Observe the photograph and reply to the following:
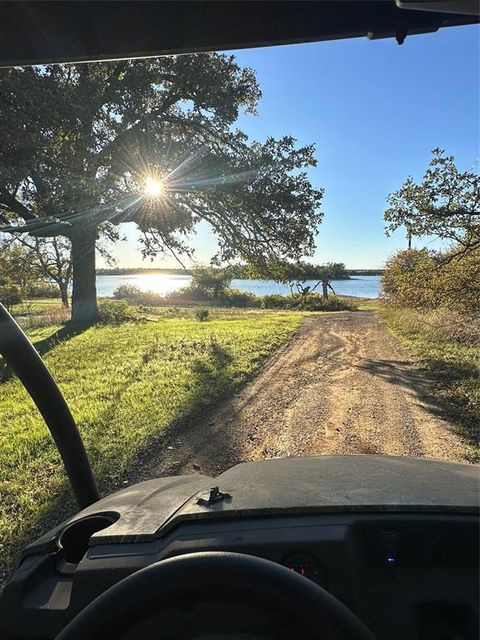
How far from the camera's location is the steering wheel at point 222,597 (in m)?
0.94

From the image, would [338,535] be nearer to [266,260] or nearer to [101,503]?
[101,503]

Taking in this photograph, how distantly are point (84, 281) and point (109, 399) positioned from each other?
1384 cm

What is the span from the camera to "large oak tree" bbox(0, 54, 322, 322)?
434 inches

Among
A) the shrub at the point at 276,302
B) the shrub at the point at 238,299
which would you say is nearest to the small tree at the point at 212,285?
the shrub at the point at 238,299

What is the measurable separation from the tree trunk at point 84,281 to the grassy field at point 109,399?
499 centimetres

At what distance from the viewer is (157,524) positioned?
4.82ft

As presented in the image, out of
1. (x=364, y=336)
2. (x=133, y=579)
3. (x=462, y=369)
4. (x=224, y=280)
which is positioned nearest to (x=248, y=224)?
(x=364, y=336)

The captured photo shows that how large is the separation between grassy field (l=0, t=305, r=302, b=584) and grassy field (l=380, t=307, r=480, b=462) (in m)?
3.53

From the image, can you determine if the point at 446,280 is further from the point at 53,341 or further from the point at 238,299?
the point at 238,299

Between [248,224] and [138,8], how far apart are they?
13730mm

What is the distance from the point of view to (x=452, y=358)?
10094 millimetres

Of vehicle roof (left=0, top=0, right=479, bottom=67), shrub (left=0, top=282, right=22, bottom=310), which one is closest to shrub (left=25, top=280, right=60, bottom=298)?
shrub (left=0, top=282, right=22, bottom=310)

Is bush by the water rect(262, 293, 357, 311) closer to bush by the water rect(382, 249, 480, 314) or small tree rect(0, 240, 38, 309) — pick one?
small tree rect(0, 240, 38, 309)

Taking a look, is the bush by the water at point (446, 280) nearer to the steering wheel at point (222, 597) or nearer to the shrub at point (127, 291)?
the steering wheel at point (222, 597)
